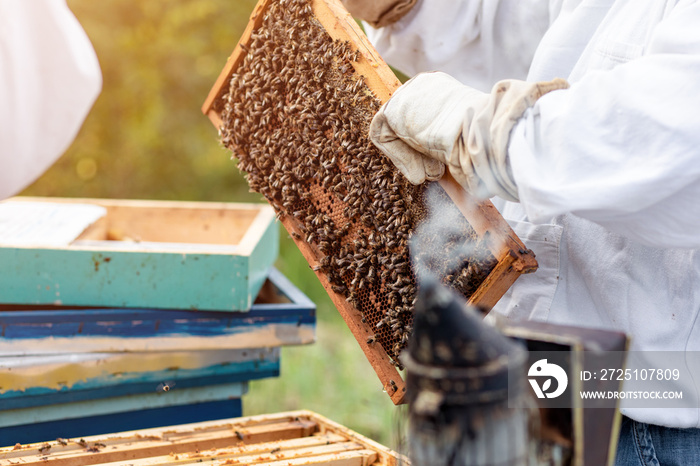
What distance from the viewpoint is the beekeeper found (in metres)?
1.44

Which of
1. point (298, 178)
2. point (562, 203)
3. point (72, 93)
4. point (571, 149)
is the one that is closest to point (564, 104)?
point (571, 149)

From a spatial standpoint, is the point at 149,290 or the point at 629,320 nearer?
the point at 629,320

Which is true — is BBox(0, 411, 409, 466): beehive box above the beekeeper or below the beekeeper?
below

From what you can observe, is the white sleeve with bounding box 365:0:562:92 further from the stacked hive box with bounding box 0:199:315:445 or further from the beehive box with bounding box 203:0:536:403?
the stacked hive box with bounding box 0:199:315:445

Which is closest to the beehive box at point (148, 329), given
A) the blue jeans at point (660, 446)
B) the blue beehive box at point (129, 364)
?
the blue beehive box at point (129, 364)

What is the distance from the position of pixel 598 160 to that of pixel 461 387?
795 mm

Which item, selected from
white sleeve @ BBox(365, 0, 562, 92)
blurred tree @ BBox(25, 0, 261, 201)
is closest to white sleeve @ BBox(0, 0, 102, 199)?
white sleeve @ BBox(365, 0, 562, 92)

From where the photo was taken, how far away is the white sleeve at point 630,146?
4.65ft

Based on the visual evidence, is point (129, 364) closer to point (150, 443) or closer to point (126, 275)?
point (126, 275)

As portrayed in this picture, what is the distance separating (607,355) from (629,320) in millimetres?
821

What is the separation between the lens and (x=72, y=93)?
200 centimetres

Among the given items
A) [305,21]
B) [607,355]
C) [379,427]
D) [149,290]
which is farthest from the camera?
[379,427]

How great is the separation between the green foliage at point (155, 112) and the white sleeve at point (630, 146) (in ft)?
22.0

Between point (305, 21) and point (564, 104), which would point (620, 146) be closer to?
point (564, 104)
